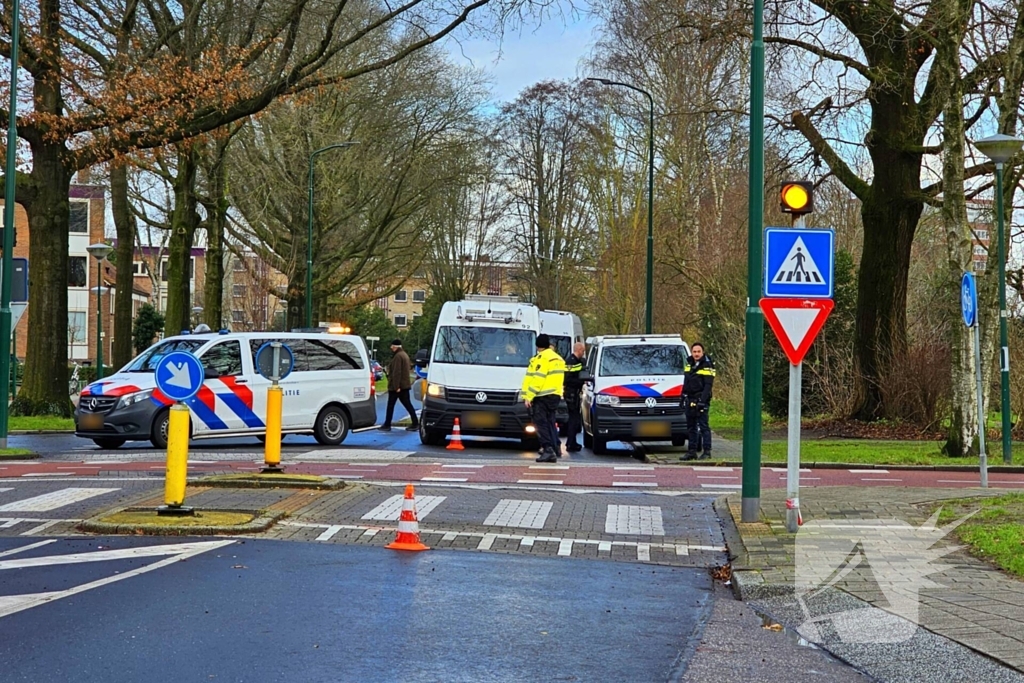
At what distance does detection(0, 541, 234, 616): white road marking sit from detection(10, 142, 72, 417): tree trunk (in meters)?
18.2

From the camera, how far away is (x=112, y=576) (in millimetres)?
8461

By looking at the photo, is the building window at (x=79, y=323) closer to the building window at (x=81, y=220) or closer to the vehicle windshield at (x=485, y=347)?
the building window at (x=81, y=220)

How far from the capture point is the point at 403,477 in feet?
52.4

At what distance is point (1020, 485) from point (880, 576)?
9.16 m


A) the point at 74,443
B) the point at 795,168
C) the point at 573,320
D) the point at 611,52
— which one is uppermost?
the point at 611,52

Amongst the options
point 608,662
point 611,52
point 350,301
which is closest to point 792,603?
point 608,662

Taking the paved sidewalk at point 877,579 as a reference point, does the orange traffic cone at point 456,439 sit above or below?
below

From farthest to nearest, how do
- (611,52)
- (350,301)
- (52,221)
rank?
1. (350,301)
2. (611,52)
3. (52,221)

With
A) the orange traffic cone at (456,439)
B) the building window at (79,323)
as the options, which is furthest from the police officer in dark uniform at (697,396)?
the building window at (79,323)

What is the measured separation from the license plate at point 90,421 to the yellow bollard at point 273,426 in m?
7.43

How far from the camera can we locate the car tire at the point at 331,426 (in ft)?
73.4

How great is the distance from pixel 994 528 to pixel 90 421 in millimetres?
14368

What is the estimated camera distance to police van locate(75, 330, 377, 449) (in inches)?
803

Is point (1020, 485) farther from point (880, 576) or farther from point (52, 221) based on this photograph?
point (52, 221)
